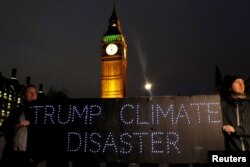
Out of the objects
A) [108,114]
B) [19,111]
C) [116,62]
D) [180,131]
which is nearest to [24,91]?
[19,111]

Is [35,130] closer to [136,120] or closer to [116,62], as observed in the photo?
[136,120]

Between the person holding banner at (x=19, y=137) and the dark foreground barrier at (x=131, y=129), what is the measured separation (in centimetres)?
21

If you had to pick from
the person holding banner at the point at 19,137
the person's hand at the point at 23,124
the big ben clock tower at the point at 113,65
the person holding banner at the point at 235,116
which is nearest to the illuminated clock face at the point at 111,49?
the big ben clock tower at the point at 113,65

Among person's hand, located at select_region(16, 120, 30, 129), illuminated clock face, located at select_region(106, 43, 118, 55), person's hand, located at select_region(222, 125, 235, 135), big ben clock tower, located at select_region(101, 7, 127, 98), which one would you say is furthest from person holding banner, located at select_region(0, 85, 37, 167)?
illuminated clock face, located at select_region(106, 43, 118, 55)

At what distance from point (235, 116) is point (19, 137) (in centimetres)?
382

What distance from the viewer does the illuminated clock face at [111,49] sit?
7910 centimetres

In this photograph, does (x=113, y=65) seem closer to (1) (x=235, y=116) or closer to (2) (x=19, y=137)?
(2) (x=19, y=137)

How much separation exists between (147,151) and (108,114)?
100 centimetres

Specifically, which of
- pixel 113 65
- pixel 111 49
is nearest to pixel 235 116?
pixel 113 65

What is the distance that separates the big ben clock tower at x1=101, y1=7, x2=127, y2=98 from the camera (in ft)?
251

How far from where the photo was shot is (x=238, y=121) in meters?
5.25

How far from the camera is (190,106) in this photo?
5879 millimetres

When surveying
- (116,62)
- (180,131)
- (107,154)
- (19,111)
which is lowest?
(107,154)

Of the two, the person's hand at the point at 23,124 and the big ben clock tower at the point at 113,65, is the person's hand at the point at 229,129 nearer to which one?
the person's hand at the point at 23,124
